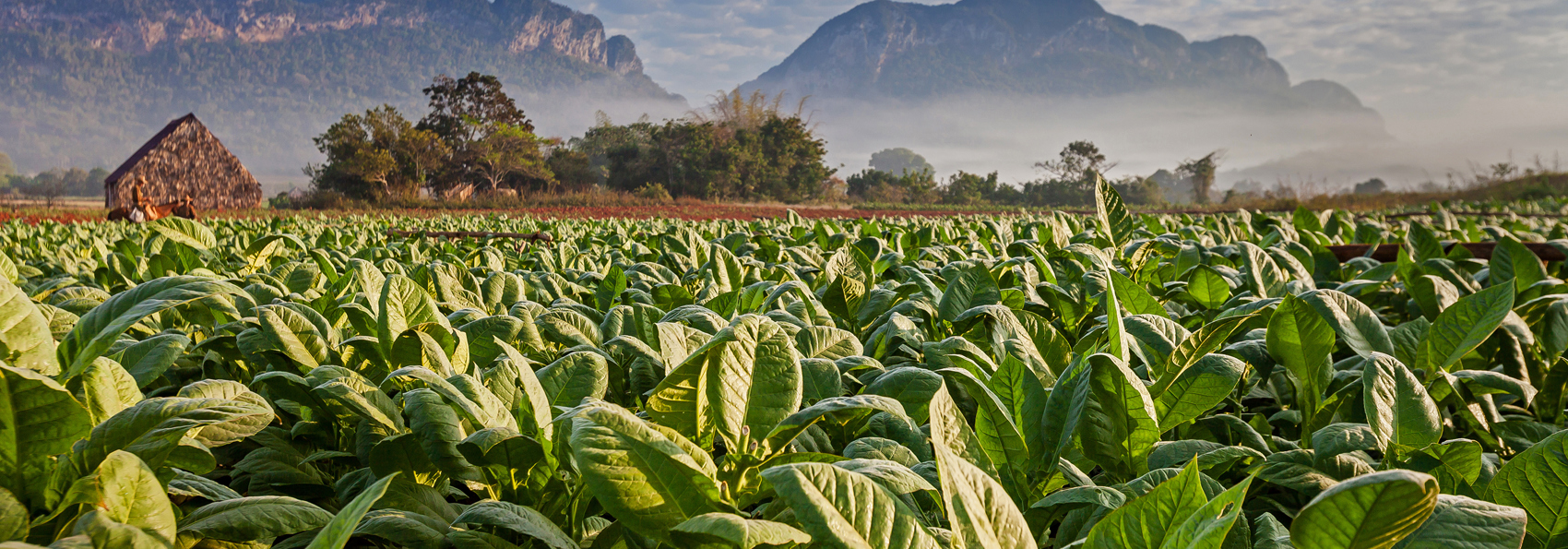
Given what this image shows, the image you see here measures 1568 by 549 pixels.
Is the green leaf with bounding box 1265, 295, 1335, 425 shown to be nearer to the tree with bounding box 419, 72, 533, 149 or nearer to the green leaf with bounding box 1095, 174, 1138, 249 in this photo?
the green leaf with bounding box 1095, 174, 1138, 249

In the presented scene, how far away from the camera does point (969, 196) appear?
59656 millimetres

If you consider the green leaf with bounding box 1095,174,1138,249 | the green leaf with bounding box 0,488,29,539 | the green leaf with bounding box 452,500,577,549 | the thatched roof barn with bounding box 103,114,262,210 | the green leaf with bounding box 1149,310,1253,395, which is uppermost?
the thatched roof barn with bounding box 103,114,262,210

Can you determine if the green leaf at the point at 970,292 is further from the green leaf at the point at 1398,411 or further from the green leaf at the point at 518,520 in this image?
the green leaf at the point at 518,520

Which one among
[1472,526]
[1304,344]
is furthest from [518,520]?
[1304,344]

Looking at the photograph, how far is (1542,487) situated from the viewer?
2.06 ft

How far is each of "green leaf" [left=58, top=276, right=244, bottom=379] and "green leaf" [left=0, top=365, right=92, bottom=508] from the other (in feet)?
0.64

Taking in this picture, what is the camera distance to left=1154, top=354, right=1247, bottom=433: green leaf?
0.77 m

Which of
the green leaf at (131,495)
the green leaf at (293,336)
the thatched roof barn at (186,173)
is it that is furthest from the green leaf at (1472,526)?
the thatched roof barn at (186,173)

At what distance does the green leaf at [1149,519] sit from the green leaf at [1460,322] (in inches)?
32.6

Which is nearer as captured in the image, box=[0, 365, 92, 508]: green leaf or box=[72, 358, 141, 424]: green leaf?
box=[0, 365, 92, 508]: green leaf

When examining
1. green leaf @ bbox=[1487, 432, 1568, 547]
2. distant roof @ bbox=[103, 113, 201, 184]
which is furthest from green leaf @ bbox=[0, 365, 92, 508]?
distant roof @ bbox=[103, 113, 201, 184]

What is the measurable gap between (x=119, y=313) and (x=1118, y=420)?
113 centimetres

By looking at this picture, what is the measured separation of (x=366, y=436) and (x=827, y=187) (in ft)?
202

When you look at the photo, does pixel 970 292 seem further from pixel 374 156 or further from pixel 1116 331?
pixel 374 156
